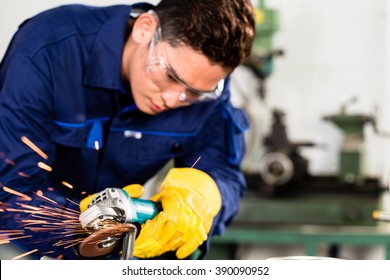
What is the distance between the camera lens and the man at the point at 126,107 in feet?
2.90

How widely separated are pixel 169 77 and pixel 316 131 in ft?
3.76

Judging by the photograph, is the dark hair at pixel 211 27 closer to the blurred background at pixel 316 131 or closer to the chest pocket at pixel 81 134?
the chest pocket at pixel 81 134

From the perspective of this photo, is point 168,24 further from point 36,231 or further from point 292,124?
point 292,124

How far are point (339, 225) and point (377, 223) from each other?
0.36 ft

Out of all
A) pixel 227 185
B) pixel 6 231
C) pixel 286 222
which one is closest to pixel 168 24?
pixel 227 185

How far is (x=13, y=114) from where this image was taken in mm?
887

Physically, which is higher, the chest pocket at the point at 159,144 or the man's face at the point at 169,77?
the man's face at the point at 169,77

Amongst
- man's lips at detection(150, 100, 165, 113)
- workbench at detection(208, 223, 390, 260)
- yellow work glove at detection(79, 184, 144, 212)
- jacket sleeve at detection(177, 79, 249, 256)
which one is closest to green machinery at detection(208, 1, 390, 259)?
workbench at detection(208, 223, 390, 260)

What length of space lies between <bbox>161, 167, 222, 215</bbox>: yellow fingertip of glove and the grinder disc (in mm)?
154

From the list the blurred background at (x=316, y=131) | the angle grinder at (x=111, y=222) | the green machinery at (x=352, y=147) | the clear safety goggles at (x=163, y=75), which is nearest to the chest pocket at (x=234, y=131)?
the clear safety goggles at (x=163, y=75)

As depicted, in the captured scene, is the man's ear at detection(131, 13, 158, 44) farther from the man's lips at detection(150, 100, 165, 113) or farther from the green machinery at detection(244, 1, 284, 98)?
the green machinery at detection(244, 1, 284, 98)

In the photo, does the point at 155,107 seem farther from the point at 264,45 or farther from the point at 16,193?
the point at 264,45

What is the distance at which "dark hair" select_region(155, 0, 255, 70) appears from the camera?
92 cm

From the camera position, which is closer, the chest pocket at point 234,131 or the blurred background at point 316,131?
the chest pocket at point 234,131
